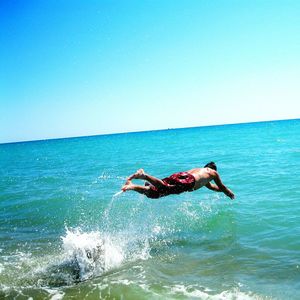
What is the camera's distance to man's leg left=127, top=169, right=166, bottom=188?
8805 millimetres

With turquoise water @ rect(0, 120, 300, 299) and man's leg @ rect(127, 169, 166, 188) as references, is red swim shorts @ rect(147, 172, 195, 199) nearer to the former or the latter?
man's leg @ rect(127, 169, 166, 188)

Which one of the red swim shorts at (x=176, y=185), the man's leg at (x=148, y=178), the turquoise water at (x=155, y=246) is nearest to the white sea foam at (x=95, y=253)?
the turquoise water at (x=155, y=246)

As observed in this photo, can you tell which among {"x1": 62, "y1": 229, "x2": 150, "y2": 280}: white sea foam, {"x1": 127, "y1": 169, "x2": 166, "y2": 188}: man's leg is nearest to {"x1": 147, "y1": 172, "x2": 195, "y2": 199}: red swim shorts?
{"x1": 127, "y1": 169, "x2": 166, "y2": 188}: man's leg

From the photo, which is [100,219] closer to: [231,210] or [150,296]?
[231,210]

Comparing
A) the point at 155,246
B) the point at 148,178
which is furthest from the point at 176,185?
the point at 155,246

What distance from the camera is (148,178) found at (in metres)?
8.93

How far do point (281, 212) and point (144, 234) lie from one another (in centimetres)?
584

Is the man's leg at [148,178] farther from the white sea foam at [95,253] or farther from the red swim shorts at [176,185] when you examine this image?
the white sea foam at [95,253]

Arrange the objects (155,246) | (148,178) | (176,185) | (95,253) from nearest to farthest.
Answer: (148,178) → (176,185) → (95,253) → (155,246)

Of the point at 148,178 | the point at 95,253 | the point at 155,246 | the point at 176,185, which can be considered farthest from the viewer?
the point at 155,246

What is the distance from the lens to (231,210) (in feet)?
53.3

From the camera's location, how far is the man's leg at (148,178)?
347 inches

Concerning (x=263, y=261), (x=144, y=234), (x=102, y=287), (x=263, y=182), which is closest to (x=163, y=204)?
(x=144, y=234)

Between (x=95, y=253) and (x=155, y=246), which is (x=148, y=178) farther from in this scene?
(x=155, y=246)
